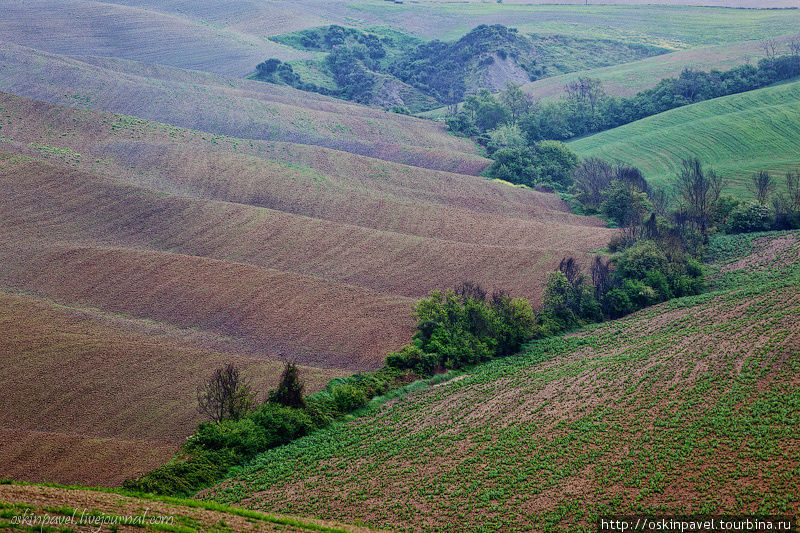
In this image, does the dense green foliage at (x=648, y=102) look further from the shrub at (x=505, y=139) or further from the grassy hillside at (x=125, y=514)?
the grassy hillside at (x=125, y=514)

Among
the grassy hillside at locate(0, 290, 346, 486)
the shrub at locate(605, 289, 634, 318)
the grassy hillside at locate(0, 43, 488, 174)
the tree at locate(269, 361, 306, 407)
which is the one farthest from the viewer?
the grassy hillside at locate(0, 43, 488, 174)

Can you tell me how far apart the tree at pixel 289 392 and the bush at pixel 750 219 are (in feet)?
181

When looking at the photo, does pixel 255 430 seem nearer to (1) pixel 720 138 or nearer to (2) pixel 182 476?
(2) pixel 182 476

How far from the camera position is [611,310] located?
5328 cm

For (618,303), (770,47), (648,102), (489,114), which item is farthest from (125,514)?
(770,47)

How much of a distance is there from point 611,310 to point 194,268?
34.8 meters

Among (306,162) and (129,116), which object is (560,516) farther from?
(129,116)

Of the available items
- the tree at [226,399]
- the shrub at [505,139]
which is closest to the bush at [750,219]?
the shrub at [505,139]

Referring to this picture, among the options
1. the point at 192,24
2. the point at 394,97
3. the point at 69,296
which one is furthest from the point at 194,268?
the point at 192,24

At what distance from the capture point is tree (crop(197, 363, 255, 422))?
3550 centimetres

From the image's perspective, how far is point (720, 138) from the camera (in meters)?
108

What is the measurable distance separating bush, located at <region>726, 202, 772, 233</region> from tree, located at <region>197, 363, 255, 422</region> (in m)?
57.7

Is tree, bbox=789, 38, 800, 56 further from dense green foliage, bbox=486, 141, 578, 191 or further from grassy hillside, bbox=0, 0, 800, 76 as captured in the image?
dense green foliage, bbox=486, 141, 578, 191

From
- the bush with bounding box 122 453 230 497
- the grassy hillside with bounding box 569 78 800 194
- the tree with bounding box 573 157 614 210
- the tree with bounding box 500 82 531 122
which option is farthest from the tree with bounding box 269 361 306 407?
the tree with bounding box 500 82 531 122
